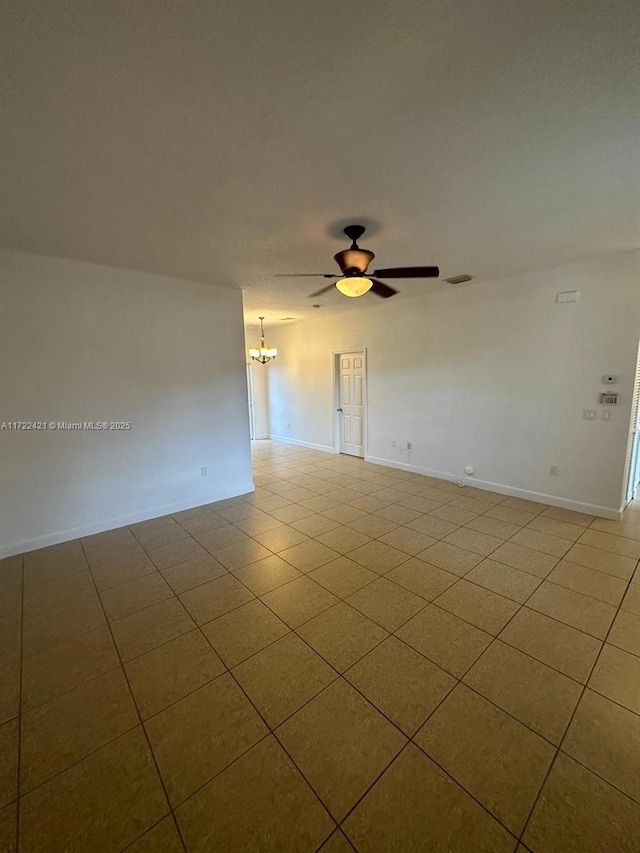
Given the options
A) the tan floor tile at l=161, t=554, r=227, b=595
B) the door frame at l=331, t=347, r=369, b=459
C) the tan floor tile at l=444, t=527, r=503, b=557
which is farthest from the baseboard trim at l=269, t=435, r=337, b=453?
the tan floor tile at l=161, t=554, r=227, b=595

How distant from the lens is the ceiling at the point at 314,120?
45.6 inches

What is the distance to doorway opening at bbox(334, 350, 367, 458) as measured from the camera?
6.19 metres

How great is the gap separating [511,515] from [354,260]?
318cm

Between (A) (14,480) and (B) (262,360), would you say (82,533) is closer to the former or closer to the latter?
(A) (14,480)

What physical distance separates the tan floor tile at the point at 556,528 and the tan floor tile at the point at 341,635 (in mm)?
2259

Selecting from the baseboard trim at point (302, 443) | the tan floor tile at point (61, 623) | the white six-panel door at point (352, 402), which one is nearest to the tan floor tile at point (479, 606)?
the tan floor tile at point (61, 623)

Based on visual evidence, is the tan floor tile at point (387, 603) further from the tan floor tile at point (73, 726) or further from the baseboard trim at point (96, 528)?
the baseboard trim at point (96, 528)

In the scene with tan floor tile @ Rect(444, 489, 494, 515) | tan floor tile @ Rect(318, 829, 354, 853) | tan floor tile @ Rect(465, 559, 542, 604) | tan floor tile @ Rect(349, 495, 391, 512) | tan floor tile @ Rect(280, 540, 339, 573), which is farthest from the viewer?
tan floor tile @ Rect(349, 495, 391, 512)

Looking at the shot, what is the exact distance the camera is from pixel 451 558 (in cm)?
293

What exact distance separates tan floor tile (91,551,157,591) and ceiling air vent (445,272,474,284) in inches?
175

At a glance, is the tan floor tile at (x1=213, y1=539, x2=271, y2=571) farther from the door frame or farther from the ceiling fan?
the door frame

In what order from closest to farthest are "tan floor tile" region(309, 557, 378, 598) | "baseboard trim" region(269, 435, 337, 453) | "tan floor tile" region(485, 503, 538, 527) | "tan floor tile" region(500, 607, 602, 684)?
1. "tan floor tile" region(500, 607, 602, 684)
2. "tan floor tile" region(309, 557, 378, 598)
3. "tan floor tile" region(485, 503, 538, 527)
4. "baseboard trim" region(269, 435, 337, 453)

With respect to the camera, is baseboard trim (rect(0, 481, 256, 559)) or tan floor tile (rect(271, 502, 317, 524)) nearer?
baseboard trim (rect(0, 481, 256, 559))

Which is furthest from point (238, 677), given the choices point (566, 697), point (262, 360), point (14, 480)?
point (262, 360)
